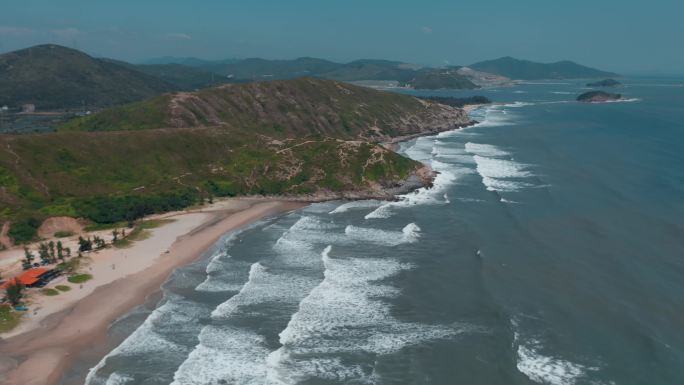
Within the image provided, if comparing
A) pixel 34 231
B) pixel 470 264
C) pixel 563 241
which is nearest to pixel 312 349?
pixel 470 264

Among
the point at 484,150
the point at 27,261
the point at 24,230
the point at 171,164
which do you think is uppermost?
the point at 171,164

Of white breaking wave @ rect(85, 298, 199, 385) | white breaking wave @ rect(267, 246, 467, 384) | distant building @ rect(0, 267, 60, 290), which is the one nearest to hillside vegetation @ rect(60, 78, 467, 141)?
distant building @ rect(0, 267, 60, 290)

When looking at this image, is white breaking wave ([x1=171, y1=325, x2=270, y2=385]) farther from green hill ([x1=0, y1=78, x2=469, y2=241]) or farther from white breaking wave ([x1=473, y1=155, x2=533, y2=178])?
white breaking wave ([x1=473, y1=155, x2=533, y2=178])

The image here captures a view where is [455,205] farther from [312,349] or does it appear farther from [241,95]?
[241,95]

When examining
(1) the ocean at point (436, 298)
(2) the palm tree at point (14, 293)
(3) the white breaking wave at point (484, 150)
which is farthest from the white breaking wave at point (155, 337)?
(3) the white breaking wave at point (484, 150)

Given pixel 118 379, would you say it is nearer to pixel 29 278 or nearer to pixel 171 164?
pixel 29 278

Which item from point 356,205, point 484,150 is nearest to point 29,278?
point 356,205
